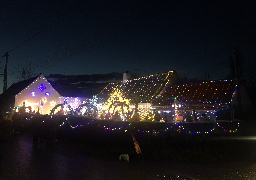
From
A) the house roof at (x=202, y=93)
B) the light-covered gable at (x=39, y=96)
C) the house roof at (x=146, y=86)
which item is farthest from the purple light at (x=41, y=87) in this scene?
the house roof at (x=202, y=93)

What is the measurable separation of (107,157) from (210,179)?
3989 millimetres

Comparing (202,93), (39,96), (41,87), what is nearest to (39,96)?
(39,96)

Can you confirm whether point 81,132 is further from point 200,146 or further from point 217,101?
point 217,101

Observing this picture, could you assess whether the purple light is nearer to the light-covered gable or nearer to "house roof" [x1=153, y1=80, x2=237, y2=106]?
the light-covered gable

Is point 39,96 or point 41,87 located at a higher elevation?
point 41,87

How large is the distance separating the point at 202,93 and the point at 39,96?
22062mm

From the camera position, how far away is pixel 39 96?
99.6ft

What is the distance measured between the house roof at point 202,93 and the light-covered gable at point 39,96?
18000mm

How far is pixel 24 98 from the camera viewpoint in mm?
28922

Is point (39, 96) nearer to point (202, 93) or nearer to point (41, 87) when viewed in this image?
point (41, 87)

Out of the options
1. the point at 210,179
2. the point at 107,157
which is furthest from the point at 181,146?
the point at 210,179

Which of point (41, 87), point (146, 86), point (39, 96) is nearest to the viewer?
point (146, 86)

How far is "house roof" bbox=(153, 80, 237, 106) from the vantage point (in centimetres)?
1586

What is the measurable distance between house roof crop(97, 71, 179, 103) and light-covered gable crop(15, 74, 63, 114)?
8928 mm
